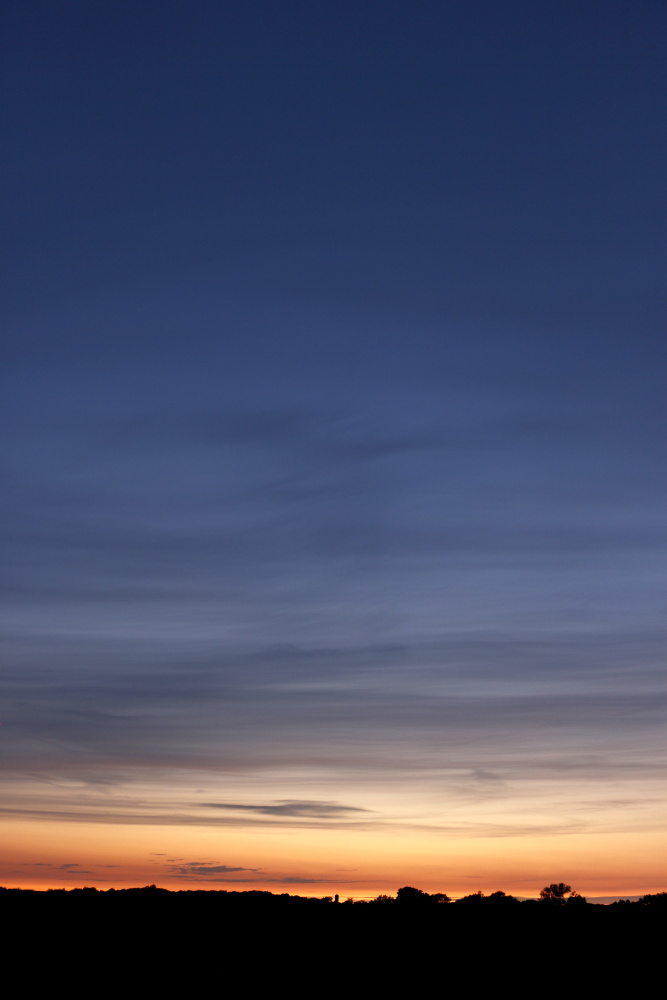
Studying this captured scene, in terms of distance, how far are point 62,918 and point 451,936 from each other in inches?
843

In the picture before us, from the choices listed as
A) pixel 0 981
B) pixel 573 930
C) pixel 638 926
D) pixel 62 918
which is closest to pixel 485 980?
pixel 573 930

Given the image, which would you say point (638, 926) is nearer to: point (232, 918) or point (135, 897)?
point (232, 918)

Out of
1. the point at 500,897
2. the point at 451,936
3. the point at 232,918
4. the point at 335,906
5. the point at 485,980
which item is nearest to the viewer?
the point at 485,980

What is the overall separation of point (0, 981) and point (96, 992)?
3887 mm

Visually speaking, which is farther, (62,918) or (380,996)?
(62,918)

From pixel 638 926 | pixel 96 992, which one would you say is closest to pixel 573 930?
pixel 638 926

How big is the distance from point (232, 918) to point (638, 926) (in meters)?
23.6

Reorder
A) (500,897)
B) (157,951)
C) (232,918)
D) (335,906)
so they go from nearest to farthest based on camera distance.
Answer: (157,951) → (232,918) → (335,906) → (500,897)

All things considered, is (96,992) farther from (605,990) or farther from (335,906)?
(335,906)

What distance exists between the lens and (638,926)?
179 ft

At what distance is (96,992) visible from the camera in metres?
38.0

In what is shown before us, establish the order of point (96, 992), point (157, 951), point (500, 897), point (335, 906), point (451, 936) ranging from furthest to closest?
point (500, 897)
point (335, 906)
point (451, 936)
point (157, 951)
point (96, 992)

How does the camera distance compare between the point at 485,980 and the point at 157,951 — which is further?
the point at 157,951

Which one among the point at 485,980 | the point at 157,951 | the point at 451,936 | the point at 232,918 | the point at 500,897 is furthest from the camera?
the point at 500,897
